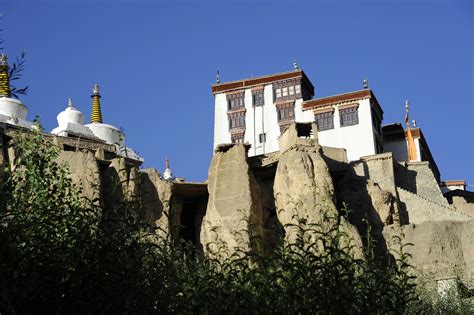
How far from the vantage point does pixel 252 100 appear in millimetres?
60156

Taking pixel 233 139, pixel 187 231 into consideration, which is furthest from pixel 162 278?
pixel 233 139

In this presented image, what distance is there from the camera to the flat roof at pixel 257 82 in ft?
196

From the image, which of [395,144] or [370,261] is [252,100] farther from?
[370,261]

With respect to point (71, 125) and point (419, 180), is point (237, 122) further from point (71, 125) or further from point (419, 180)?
point (419, 180)

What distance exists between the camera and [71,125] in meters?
53.9

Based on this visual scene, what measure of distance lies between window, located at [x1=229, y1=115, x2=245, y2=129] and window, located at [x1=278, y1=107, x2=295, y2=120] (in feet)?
9.12

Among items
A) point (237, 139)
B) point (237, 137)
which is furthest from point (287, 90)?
point (237, 139)

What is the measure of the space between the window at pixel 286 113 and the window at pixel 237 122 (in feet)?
9.12

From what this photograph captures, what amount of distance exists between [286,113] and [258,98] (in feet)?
9.75

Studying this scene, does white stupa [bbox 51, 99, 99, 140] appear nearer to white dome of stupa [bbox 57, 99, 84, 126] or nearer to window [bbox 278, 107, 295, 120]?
white dome of stupa [bbox 57, 99, 84, 126]

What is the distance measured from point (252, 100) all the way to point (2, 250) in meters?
48.8

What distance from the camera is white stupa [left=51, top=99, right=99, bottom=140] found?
52.2 m

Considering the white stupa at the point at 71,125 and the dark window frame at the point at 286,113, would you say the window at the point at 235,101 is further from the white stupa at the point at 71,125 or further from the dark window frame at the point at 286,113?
the white stupa at the point at 71,125

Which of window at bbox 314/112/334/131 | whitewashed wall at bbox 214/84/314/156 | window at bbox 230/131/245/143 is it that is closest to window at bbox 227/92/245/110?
whitewashed wall at bbox 214/84/314/156
